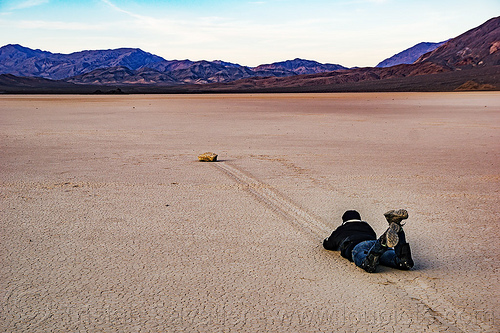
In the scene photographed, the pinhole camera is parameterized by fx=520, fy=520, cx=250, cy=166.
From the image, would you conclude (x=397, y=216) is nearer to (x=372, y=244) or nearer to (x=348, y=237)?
(x=372, y=244)

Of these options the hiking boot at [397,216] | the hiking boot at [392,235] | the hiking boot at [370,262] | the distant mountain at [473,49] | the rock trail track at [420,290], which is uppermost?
the distant mountain at [473,49]

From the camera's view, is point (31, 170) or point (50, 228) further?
point (31, 170)

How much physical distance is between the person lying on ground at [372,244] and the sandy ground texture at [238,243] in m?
0.09

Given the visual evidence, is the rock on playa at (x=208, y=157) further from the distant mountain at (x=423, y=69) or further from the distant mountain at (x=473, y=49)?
the distant mountain at (x=473, y=49)

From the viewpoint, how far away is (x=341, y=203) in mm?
5727

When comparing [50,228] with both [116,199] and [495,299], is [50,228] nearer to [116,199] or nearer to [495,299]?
[116,199]

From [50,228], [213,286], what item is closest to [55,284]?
[213,286]

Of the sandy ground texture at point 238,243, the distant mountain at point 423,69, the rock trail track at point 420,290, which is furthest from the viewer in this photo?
the distant mountain at point 423,69

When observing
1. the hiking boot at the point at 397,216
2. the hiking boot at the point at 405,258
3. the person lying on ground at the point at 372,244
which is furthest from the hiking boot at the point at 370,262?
the hiking boot at the point at 397,216

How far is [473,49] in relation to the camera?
142 metres

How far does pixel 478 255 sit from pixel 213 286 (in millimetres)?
2140

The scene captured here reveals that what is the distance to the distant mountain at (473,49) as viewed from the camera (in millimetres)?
124062

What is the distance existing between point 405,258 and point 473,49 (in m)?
155

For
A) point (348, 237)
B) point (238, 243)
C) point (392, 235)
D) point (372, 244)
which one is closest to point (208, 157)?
point (238, 243)
